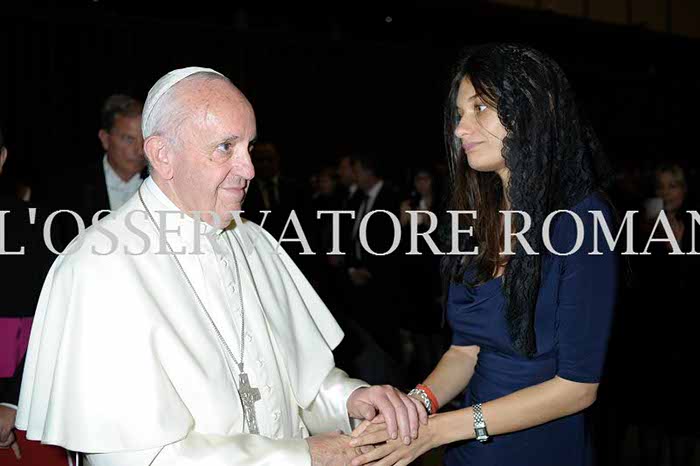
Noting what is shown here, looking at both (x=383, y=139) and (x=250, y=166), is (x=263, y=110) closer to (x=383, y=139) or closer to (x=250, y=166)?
(x=383, y=139)

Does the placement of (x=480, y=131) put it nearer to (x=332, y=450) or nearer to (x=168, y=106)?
(x=168, y=106)

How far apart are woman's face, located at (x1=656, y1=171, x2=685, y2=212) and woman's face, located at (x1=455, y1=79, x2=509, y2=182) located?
451 centimetres

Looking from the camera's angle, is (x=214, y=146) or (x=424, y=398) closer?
(x=214, y=146)

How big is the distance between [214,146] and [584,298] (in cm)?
108

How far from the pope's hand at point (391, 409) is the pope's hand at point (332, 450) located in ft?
0.37

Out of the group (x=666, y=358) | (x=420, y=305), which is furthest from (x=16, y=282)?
(x=420, y=305)

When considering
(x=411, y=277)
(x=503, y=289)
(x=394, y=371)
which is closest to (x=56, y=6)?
(x=411, y=277)

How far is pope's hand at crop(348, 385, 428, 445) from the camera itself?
7.58ft

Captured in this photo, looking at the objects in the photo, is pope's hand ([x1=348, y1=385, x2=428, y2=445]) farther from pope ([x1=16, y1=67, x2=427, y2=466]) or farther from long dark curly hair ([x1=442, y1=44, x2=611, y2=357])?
long dark curly hair ([x1=442, y1=44, x2=611, y2=357])

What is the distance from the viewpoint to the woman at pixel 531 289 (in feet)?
7.08

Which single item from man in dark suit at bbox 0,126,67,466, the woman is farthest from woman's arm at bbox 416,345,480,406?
man in dark suit at bbox 0,126,67,466

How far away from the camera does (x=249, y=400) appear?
216 centimetres

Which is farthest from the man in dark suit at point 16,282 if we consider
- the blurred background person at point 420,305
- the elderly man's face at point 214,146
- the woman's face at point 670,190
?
the woman's face at point 670,190

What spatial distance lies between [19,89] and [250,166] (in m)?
6.16
